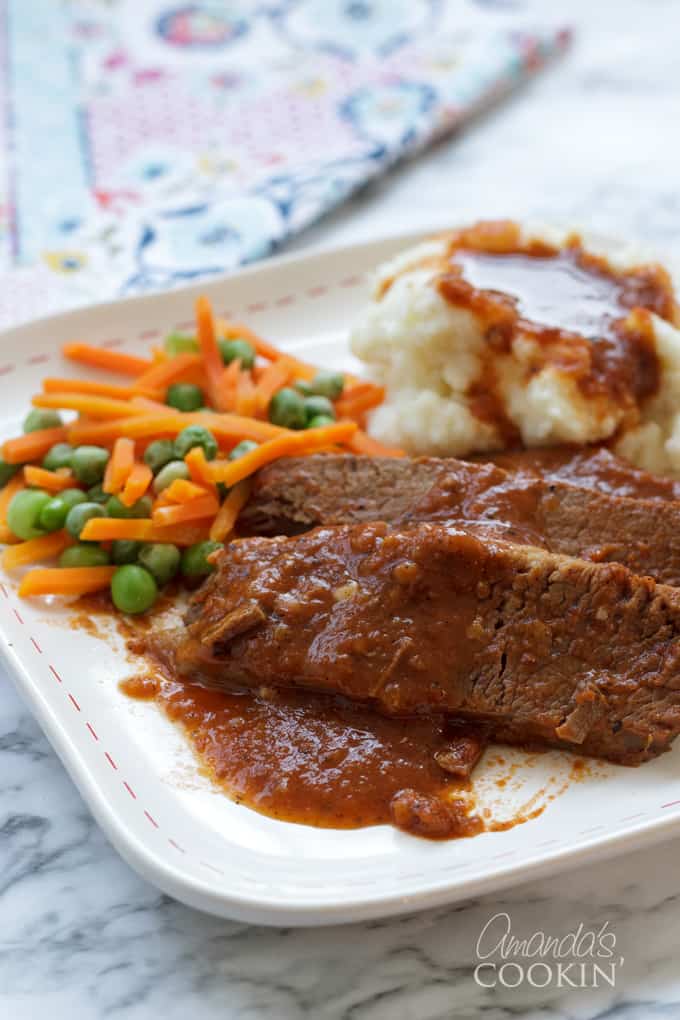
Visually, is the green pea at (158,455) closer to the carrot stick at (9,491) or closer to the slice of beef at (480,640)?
the carrot stick at (9,491)

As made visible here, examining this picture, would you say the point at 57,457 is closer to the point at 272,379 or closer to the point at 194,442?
the point at 194,442

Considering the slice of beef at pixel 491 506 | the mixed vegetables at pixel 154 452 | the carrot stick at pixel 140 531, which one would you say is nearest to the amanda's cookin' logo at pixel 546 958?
the slice of beef at pixel 491 506

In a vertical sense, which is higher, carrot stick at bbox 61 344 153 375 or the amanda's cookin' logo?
carrot stick at bbox 61 344 153 375

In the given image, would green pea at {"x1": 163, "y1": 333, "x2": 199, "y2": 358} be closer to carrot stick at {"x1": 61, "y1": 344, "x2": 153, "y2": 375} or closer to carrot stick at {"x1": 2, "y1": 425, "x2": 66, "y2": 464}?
carrot stick at {"x1": 61, "y1": 344, "x2": 153, "y2": 375}

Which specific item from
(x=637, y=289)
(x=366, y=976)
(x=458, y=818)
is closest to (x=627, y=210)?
(x=637, y=289)

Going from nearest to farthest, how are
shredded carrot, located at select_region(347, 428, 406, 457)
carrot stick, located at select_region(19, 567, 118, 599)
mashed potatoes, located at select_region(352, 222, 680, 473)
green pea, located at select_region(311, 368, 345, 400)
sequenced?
carrot stick, located at select_region(19, 567, 118, 599)
mashed potatoes, located at select_region(352, 222, 680, 473)
shredded carrot, located at select_region(347, 428, 406, 457)
green pea, located at select_region(311, 368, 345, 400)

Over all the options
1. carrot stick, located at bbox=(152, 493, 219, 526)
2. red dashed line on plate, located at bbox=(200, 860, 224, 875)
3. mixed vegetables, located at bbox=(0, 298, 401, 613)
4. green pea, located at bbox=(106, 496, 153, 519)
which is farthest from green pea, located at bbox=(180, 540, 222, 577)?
red dashed line on plate, located at bbox=(200, 860, 224, 875)

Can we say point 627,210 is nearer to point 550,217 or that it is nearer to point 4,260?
point 550,217
